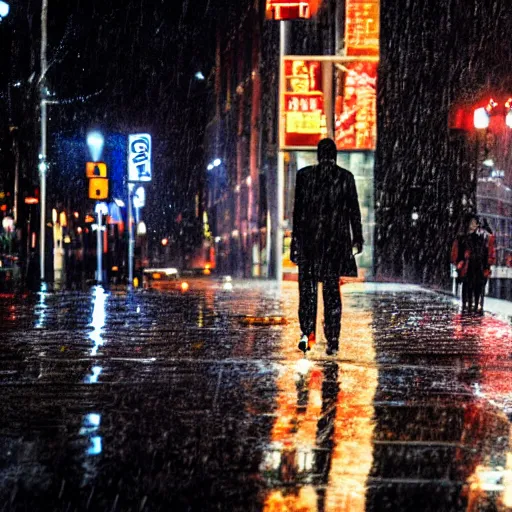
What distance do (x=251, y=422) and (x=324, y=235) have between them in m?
3.92

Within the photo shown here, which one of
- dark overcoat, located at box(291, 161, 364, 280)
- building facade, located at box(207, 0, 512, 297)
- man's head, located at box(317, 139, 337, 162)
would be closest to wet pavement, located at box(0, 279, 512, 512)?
dark overcoat, located at box(291, 161, 364, 280)

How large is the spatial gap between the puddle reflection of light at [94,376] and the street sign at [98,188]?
75.4 ft

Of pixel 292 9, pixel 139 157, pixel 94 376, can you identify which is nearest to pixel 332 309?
pixel 94 376

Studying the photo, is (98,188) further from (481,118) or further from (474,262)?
(474,262)

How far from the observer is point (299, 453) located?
18.3 ft

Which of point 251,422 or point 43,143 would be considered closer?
point 251,422

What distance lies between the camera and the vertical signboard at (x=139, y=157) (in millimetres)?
39719

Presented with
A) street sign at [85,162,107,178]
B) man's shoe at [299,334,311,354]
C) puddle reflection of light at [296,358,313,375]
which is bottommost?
puddle reflection of light at [296,358,313,375]

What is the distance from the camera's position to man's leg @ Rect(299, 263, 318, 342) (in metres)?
10.2

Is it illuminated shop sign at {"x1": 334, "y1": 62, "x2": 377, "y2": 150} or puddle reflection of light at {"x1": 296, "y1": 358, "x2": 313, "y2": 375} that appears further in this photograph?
illuminated shop sign at {"x1": 334, "y1": 62, "x2": 377, "y2": 150}

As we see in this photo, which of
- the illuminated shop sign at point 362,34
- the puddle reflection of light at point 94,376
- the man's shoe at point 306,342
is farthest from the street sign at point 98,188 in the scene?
the puddle reflection of light at point 94,376

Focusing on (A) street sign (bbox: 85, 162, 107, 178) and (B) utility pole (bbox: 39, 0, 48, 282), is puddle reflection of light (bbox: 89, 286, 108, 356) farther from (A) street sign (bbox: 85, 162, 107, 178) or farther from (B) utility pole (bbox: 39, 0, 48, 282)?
(B) utility pole (bbox: 39, 0, 48, 282)

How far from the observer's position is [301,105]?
36.2m

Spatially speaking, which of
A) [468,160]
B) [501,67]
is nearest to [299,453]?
[468,160]
